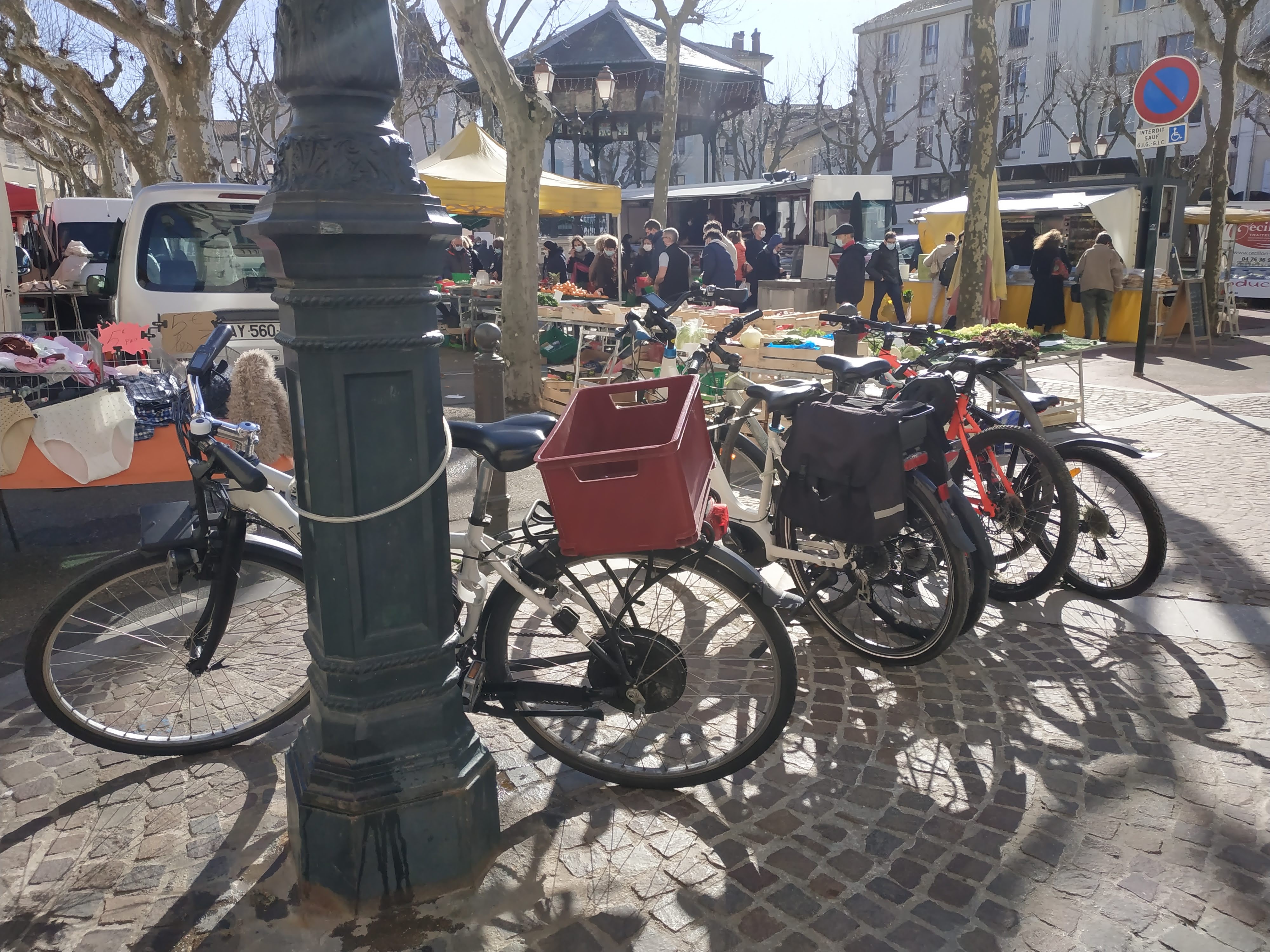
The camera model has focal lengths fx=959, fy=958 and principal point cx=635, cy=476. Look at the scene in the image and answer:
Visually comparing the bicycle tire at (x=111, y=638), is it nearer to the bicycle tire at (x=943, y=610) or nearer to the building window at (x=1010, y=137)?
the bicycle tire at (x=943, y=610)

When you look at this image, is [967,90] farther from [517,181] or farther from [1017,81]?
[517,181]

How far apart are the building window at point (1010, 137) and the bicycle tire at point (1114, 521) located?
147ft

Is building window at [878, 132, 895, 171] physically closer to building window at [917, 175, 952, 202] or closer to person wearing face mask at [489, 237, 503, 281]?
building window at [917, 175, 952, 202]

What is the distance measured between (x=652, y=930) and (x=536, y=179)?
24.3 feet

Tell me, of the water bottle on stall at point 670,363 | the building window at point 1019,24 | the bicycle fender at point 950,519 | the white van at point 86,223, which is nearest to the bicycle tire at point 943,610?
the bicycle fender at point 950,519

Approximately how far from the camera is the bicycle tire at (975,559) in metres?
3.61

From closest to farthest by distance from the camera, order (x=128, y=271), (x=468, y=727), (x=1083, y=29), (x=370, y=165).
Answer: (x=370, y=165) < (x=468, y=727) < (x=128, y=271) < (x=1083, y=29)

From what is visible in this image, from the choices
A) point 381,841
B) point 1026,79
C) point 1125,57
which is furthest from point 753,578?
point 1026,79

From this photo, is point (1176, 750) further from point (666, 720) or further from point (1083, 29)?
point (1083, 29)

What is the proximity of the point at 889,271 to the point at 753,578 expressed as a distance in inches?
519

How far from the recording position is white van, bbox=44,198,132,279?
16.6 metres

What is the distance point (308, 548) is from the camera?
7.86 ft

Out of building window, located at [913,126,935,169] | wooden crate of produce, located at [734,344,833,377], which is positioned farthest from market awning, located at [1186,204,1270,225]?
building window, located at [913,126,935,169]

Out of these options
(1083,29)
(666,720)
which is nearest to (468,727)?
(666,720)
